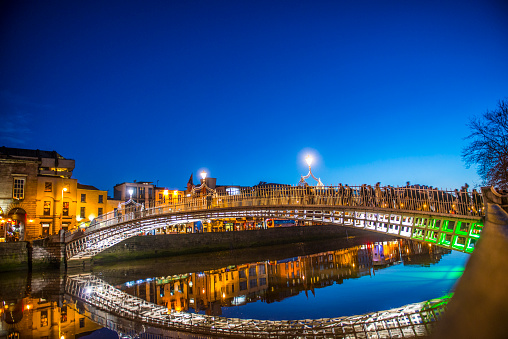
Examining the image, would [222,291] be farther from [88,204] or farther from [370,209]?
[88,204]

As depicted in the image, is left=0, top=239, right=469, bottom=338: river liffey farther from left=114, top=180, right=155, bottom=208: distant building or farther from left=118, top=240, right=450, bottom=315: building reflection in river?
left=114, top=180, right=155, bottom=208: distant building

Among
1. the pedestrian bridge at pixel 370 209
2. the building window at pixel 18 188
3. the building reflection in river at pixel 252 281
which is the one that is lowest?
the building reflection in river at pixel 252 281

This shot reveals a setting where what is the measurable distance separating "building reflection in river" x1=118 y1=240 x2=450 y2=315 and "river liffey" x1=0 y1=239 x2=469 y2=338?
0.06 metres

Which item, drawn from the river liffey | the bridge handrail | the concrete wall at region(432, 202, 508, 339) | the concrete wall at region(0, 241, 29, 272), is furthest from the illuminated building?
the concrete wall at region(432, 202, 508, 339)

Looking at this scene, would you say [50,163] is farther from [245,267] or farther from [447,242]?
[447,242]

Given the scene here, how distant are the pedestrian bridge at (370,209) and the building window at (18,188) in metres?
17.0

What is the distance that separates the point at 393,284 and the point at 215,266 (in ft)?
51.2

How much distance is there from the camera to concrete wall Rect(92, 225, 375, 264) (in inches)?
1292

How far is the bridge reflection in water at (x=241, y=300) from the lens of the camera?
1062cm

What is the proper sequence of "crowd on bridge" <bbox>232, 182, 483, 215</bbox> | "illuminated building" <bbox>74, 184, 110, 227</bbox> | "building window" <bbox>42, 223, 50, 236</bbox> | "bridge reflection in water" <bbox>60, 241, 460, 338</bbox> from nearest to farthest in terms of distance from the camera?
"bridge reflection in water" <bbox>60, 241, 460, 338</bbox> < "crowd on bridge" <bbox>232, 182, 483, 215</bbox> < "building window" <bbox>42, 223, 50, 236</bbox> < "illuminated building" <bbox>74, 184, 110, 227</bbox>

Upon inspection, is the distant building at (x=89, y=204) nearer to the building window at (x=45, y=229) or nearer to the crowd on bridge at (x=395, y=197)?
the building window at (x=45, y=229)

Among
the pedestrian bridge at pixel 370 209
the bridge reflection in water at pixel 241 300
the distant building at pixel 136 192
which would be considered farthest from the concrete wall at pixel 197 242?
the distant building at pixel 136 192

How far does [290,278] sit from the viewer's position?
20438 mm

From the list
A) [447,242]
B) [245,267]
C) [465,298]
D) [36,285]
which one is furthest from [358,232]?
[465,298]
